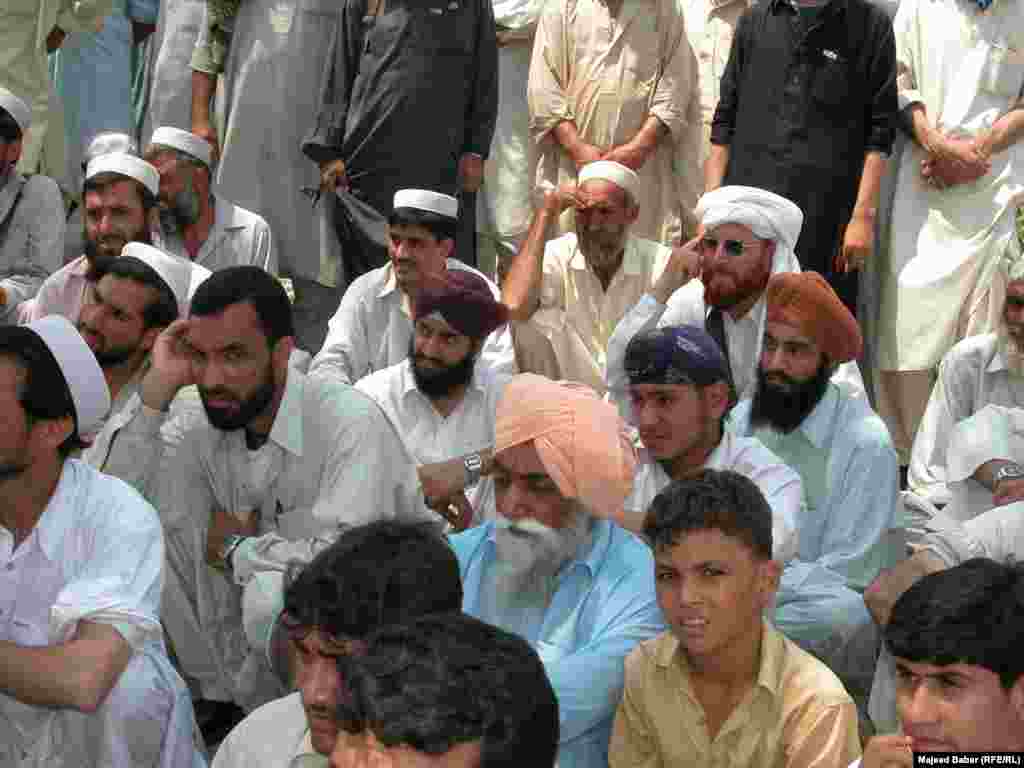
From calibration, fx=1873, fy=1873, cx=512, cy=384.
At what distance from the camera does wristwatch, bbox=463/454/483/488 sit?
19.4 feet

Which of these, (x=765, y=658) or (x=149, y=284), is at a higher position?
(x=149, y=284)

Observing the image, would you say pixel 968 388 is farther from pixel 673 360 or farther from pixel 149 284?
pixel 149 284

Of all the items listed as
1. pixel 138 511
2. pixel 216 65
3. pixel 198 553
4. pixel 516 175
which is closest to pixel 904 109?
pixel 516 175

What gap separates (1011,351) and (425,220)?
88.5 inches

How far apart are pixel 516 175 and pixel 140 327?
2881 millimetres

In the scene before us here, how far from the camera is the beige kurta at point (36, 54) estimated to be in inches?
335

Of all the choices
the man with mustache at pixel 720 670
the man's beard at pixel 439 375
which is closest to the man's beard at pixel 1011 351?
the man's beard at pixel 439 375

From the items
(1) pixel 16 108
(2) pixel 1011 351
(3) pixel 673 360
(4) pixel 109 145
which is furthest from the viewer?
(4) pixel 109 145

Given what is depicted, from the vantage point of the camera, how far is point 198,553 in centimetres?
524

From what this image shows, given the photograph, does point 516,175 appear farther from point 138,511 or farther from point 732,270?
point 138,511

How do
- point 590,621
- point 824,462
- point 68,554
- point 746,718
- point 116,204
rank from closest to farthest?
point 746,718
point 68,554
point 590,621
point 824,462
point 116,204

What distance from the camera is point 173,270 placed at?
6559mm

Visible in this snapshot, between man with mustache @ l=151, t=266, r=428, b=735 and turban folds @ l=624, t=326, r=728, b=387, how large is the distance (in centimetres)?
73

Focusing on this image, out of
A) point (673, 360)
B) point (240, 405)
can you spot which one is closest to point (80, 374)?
point (240, 405)
